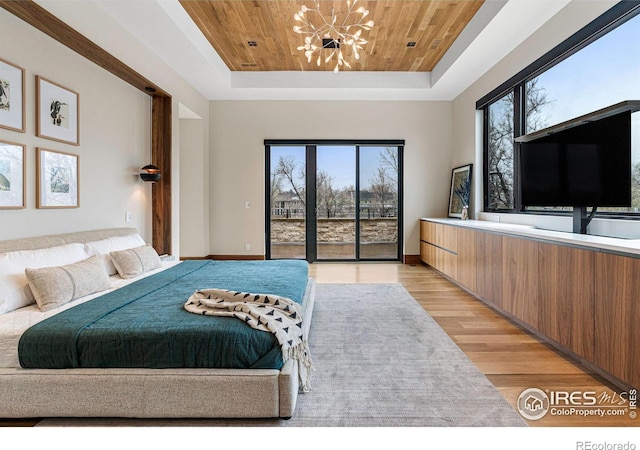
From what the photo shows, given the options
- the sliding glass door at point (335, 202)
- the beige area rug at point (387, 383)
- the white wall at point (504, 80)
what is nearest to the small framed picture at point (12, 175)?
the beige area rug at point (387, 383)

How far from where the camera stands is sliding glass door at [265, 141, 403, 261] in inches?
247

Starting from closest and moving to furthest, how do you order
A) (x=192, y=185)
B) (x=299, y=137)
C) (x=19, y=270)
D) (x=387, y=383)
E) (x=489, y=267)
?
(x=387, y=383), (x=19, y=270), (x=489, y=267), (x=192, y=185), (x=299, y=137)

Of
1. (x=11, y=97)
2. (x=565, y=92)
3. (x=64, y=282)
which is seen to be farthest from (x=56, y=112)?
(x=565, y=92)

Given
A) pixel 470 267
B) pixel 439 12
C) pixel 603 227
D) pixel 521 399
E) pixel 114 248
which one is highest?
pixel 439 12

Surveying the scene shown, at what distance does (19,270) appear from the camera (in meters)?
2.24

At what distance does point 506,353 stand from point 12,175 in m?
3.72

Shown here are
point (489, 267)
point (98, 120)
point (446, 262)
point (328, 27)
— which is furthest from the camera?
point (446, 262)

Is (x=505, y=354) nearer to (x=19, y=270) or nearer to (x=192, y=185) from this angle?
(x=19, y=270)

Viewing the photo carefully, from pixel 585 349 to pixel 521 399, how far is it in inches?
25.9

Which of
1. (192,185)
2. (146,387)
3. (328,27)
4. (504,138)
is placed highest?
(328,27)

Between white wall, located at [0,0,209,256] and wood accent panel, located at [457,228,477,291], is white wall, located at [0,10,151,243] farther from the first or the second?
wood accent panel, located at [457,228,477,291]

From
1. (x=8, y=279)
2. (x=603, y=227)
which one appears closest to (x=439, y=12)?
(x=603, y=227)

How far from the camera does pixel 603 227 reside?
2.81 m
